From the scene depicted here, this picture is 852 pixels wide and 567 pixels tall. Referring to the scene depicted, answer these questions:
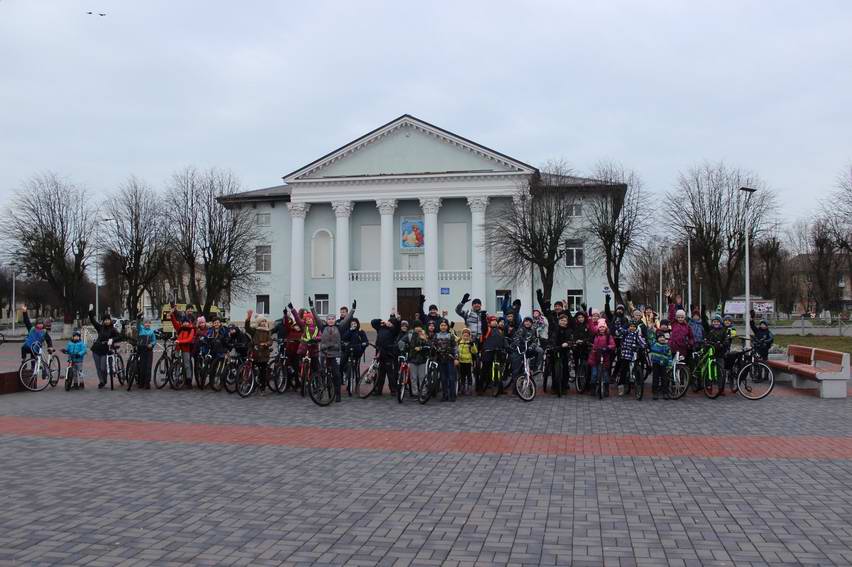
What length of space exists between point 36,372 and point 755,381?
52.0ft

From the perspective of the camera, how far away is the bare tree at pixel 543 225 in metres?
42.5

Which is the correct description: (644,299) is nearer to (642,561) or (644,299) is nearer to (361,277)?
(361,277)

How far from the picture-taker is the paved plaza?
564 centimetres

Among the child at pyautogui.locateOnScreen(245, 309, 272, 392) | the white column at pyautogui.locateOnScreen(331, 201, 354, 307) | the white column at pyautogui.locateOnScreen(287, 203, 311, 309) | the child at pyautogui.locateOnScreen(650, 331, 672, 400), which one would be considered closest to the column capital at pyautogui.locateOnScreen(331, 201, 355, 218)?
the white column at pyautogui.locateOnScreen(331, 201, 354, 307)

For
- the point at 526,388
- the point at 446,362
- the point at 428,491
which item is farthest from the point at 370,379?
the point at 428,491

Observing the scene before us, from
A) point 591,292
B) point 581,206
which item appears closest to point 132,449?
point 581,206

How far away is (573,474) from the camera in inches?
324

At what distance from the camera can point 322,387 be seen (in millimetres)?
14367

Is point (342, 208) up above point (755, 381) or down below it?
above

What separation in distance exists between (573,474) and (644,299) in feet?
229

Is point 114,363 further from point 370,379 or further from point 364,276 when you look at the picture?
point 364,276

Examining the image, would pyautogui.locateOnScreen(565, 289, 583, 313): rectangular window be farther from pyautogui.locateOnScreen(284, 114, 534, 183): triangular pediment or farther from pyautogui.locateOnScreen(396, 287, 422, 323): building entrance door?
pyautogui.locateOnScreen(396, 287, 422, 323): building entrance door

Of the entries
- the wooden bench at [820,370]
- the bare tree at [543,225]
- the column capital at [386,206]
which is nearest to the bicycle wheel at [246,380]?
the wooden bench at [820,370]

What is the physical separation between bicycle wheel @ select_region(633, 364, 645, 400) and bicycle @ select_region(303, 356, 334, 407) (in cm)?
621
